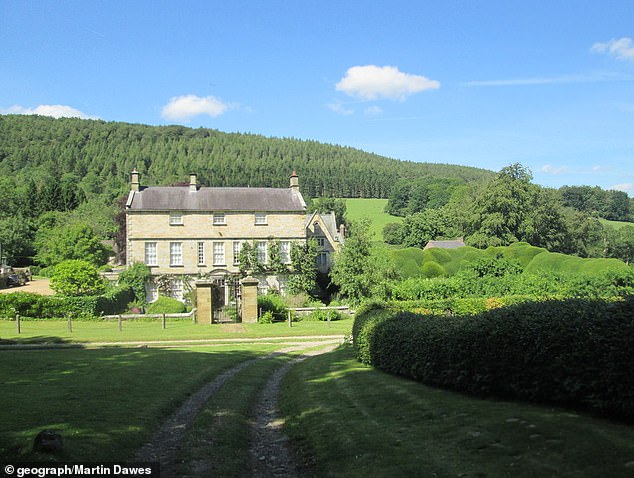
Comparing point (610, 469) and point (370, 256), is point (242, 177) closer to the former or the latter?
point (370, 256)

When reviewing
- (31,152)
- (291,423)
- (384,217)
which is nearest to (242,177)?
(384,217)

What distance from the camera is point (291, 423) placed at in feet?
37.6

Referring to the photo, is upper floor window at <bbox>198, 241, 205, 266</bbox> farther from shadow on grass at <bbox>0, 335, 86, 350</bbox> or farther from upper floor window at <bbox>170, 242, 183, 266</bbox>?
shadow on grass at <bbox>0, 335, 86, 350</bbox>

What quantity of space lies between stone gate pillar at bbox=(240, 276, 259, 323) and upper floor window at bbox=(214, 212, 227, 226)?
15.0 meters

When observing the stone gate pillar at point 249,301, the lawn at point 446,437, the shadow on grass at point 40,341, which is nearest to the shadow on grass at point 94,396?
the lawn at point 446,437

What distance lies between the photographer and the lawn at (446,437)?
6926mm

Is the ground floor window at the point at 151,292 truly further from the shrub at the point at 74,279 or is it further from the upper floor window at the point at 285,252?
the upper floor window at the point at 285,252

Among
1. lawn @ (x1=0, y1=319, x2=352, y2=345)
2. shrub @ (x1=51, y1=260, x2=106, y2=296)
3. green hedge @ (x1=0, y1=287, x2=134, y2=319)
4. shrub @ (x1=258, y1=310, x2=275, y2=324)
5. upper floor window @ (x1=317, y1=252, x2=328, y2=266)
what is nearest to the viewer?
lawn @ (x1=0, y1=319, x2=352, y2=345)

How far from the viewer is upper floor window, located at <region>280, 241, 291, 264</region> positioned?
49.4m

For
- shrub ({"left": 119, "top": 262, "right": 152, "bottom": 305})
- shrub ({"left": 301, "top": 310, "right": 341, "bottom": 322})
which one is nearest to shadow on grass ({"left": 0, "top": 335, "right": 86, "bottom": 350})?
shrub ({"left": 301, "top": 310, "right": 341, "bottom": 322})

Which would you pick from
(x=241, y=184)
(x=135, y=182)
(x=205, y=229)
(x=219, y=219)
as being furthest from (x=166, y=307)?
(x=241, y=184)

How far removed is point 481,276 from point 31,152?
439 feet

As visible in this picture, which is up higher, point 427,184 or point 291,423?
point 427,184

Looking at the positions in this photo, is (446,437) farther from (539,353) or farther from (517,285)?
(517,285)
